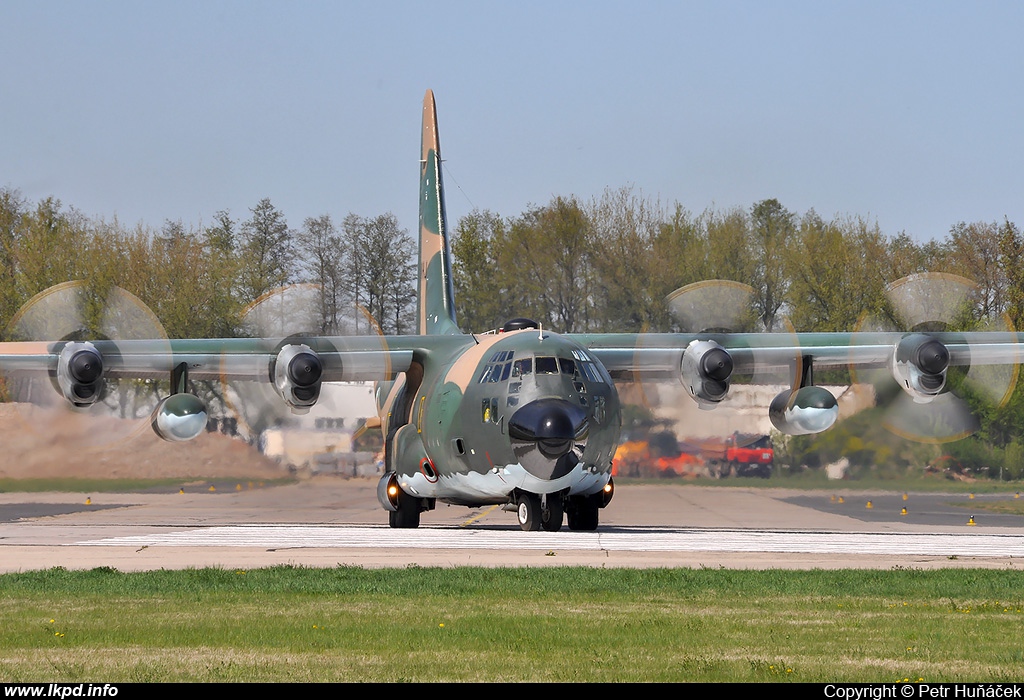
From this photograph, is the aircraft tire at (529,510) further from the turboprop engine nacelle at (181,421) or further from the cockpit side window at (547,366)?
the turboprop engine nacelle at (181,421)

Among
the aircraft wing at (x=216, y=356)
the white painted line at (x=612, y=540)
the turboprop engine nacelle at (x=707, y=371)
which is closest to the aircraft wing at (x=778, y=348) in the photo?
the turboprop engine nacelle at (x=707, y=371)

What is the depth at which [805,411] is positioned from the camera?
1021 inches

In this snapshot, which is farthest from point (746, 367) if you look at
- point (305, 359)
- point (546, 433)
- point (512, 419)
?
point (305, 359)

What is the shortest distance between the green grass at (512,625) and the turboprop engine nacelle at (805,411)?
8.89 m

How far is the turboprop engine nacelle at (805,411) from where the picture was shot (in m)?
25.7

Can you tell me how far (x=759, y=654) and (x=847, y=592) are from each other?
482cm

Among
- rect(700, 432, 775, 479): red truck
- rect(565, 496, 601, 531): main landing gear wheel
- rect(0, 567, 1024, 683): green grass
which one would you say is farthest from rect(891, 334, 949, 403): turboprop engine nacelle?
rect(700, 432, 775, 479): red truck

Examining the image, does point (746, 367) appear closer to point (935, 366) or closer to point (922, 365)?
point (922, 365)

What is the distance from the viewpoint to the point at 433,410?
24.8m

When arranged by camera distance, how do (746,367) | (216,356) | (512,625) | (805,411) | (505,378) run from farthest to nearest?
(216,356) → (746,367) → (805,411) → (505,378) → (512,625)

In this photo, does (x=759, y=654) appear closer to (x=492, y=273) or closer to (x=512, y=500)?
(x=512, y=500)

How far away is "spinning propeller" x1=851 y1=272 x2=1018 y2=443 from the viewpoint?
25.9m

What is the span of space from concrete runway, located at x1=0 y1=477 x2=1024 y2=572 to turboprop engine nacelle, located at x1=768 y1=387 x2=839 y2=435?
2199 millimetres

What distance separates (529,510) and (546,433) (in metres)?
3.12
